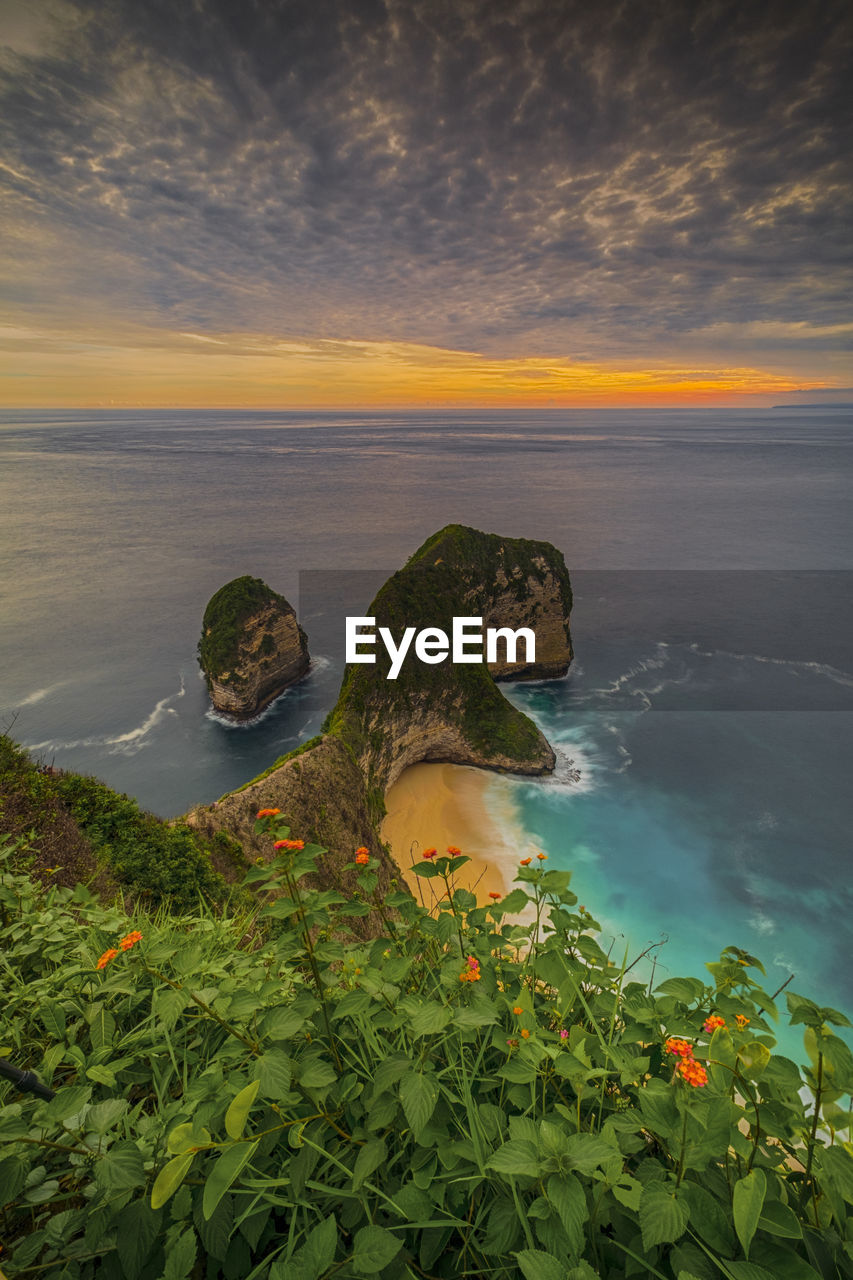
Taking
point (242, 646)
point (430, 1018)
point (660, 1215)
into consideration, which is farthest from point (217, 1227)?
point (242, 646)

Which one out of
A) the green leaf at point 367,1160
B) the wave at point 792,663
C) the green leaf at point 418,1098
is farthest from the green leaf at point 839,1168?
the wave at point 792,663

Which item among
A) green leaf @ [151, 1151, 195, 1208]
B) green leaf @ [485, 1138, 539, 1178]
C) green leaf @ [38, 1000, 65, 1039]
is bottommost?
green leaf @ [38, 1000, 65, 1039]

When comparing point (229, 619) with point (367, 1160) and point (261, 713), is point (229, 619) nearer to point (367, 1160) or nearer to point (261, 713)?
point (261, 713)

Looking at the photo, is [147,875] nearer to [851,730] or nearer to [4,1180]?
[4,1180]

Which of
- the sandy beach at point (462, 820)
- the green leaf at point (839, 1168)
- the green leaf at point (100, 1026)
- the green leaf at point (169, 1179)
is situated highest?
the green leaf at point (169, 1179)

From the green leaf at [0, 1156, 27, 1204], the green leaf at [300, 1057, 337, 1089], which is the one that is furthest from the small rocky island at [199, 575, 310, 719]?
the green leaf at [0, 1156, 27, 1204]

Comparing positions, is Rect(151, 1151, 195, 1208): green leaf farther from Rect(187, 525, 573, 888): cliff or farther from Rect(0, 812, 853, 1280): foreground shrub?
Rect(187, 525, 573, 888): cliff

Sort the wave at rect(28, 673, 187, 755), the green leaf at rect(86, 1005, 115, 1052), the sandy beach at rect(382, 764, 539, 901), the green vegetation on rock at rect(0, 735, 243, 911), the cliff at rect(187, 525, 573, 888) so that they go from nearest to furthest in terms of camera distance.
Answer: the green leaf at rect(86, 1005, 115, 1052) < the green vegetation on rock at rect(0, 735, 243, 911) < the cliff at rect(187, 525, 573, 888) < the sandy beach at rect(382, 764, 539, 901) < the wave at rect(28, 673, 187, 755)

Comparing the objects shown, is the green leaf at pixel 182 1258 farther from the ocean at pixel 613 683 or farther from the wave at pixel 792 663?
the wave at pixel 792 663
